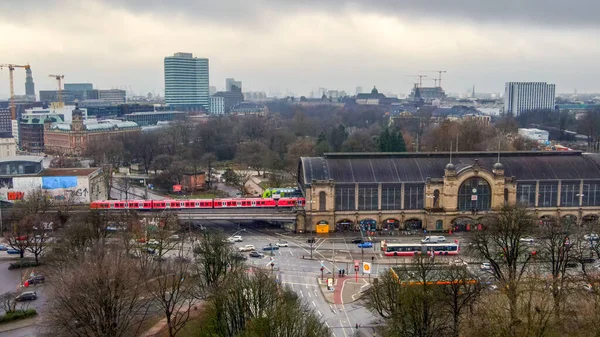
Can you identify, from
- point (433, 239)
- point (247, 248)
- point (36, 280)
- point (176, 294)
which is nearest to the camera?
point (176, 294)

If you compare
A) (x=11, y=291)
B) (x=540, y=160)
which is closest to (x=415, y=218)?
(x=540, y=160)

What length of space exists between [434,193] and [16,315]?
5299 centimetres

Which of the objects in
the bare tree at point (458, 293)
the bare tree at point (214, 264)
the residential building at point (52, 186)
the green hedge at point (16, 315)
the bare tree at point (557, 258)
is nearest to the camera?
the bare tree at point (458, 293)

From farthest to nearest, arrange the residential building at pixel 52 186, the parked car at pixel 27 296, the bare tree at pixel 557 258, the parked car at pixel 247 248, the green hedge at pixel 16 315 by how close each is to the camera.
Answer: the residential building at pixel 52 186 < the parked car at pixel 247 248 < the parked car at pixel 27 296 < the green hedge at pixel 16 315 < the bare tree at pixel 557 258

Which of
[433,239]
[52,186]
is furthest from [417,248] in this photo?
[52,186]

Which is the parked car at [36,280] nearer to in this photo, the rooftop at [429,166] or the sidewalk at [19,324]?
the sidewalk at [19,324]

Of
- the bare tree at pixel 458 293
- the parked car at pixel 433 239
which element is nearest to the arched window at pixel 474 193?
the parked car at pixel 433 239

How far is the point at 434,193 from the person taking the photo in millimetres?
82438

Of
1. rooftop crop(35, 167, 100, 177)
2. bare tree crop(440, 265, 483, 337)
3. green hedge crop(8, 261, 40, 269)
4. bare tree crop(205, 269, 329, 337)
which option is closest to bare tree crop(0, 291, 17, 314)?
green hedge crop(8, 261, 40, 269)

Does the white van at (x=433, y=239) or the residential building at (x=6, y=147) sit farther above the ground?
the residential building at (x=6, y=147)

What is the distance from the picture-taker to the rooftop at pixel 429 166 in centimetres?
8256

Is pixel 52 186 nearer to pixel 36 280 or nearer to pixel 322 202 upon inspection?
pixel 36 280

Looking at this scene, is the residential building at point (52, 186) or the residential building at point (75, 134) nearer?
the residential building at point (52, 186)

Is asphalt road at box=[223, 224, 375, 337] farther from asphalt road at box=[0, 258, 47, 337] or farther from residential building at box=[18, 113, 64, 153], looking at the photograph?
residential building at box=[18, 113, 64, 153]
